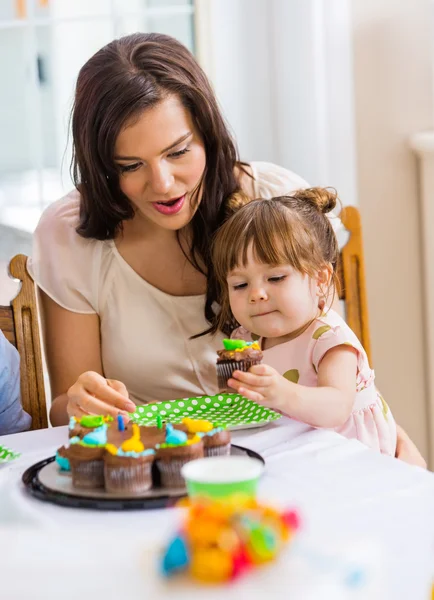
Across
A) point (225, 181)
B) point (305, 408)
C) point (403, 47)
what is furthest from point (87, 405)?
point (403, 47)

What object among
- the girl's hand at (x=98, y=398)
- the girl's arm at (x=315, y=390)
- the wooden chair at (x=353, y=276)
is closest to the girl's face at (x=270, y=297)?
the girl's arm at (x=315, y=390)

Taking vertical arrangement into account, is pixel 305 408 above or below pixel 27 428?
above

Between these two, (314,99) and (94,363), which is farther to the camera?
(314,99)

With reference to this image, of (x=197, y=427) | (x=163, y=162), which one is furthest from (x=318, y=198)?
(x=197, y=427)

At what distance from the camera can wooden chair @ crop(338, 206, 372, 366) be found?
221 cm

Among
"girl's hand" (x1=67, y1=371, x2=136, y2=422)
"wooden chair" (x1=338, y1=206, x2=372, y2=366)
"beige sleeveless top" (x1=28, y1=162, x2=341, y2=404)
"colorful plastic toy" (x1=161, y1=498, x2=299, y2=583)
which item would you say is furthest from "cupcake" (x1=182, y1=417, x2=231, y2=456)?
"wooden chair" (x1=338, y1=206, x2=372, y2=366)

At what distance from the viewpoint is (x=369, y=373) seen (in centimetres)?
183

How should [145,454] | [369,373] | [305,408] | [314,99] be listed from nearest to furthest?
1. [145,454]
2. [305,408]
3. [369,373]
4. [314,99]

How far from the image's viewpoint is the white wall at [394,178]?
2850mm

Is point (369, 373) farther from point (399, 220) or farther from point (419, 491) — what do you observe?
point (399, 220)

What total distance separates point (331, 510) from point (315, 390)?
0.44 meters

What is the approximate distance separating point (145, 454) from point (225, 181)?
995 mm

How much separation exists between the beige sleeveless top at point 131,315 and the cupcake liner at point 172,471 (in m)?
0.88

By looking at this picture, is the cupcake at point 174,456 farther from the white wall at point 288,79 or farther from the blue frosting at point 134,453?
the white wall at point 288,79
